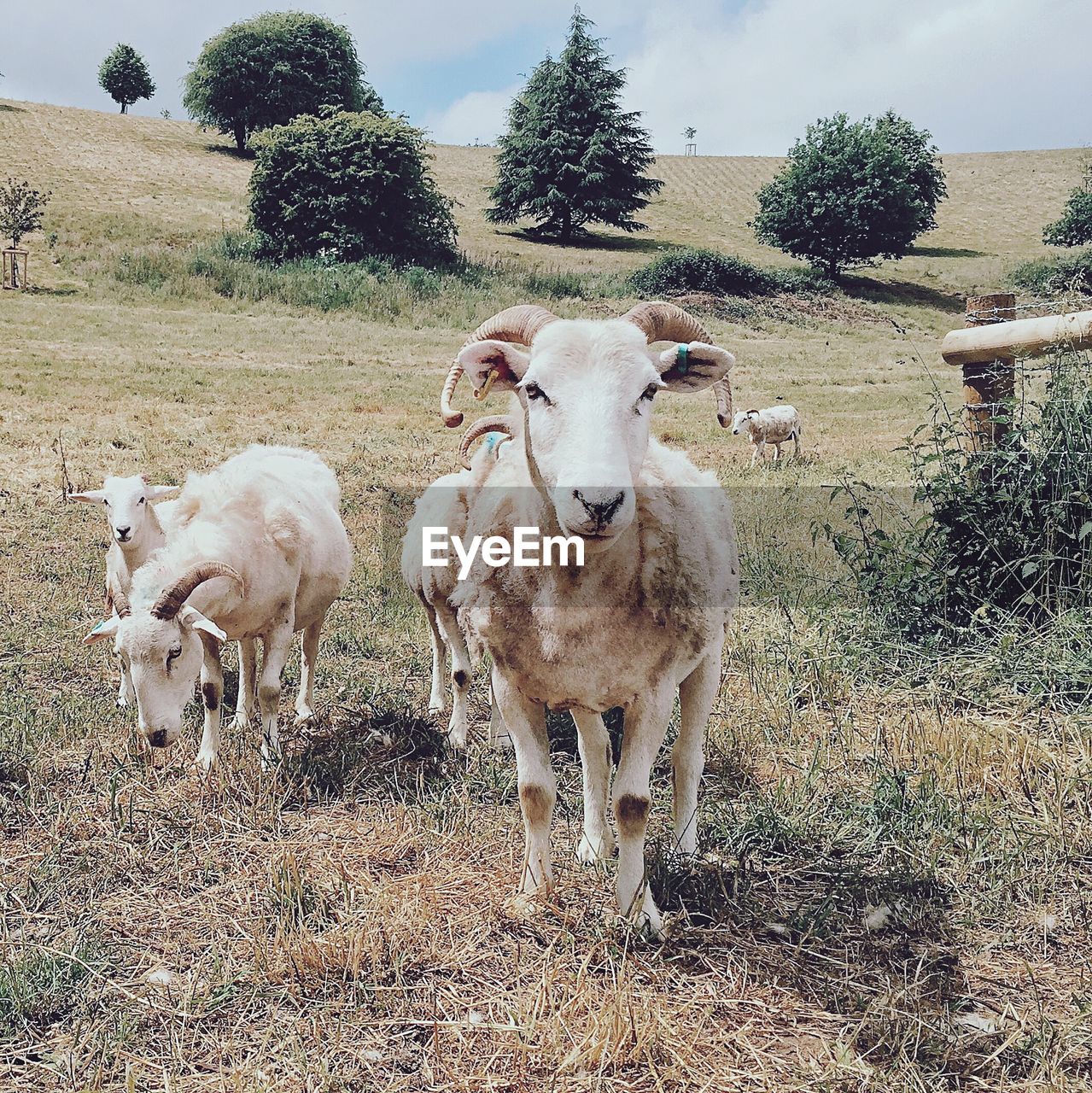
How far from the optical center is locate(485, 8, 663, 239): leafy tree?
47.9 meters

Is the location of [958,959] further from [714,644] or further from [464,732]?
[464,732]

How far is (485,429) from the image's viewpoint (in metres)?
4.66

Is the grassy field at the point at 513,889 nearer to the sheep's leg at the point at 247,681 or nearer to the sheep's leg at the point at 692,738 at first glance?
the sheep's leg at the point at 692,738

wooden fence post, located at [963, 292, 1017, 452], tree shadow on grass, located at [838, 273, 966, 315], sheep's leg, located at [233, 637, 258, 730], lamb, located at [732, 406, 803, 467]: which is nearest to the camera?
sheep's leg, located at [233, 637, 258, 730]

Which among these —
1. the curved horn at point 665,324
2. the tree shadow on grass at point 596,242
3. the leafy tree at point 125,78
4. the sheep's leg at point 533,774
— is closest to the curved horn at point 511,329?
the curved horn at point 665,324

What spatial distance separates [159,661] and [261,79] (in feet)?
222

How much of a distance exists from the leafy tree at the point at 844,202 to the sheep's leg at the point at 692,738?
155ft

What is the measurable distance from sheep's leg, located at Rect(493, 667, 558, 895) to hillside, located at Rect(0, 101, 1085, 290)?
32640 mm

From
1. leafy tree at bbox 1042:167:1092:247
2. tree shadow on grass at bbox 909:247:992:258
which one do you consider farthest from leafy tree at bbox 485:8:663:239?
leafy tree at bbox 1042:167:1092:247

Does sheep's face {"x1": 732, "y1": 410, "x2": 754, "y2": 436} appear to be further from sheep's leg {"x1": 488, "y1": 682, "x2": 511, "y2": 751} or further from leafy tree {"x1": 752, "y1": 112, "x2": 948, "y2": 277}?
leafy tree {"x1": 752, "y1": 112, "x2": 948, "y2": 277}

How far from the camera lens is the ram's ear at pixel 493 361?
3410 mm

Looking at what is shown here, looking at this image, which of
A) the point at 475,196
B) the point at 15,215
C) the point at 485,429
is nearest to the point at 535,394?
the point at 485,429

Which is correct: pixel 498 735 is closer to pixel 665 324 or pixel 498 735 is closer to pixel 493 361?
pixel 493 361

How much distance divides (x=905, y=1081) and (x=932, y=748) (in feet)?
6.85
